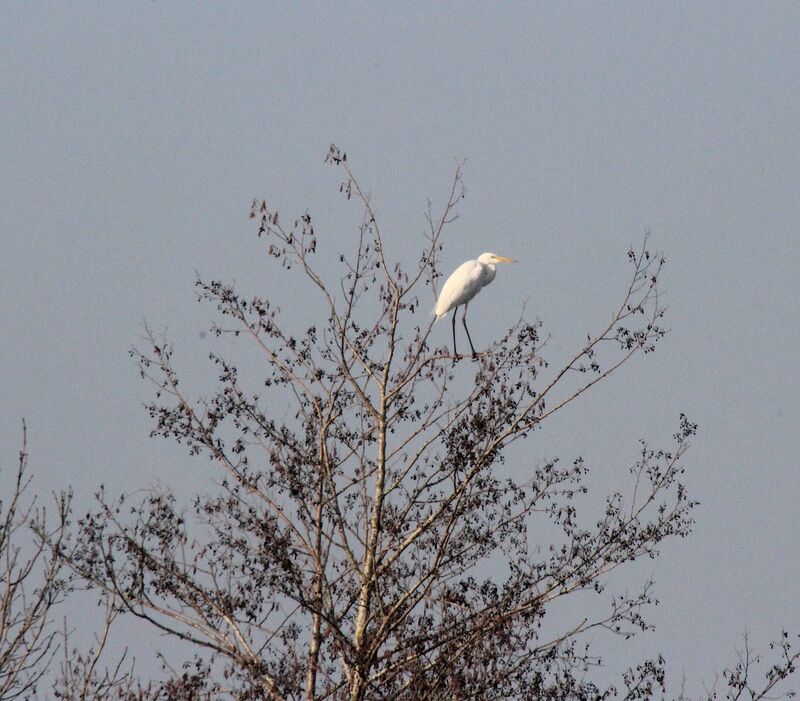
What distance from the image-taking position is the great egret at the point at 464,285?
14.6 metres

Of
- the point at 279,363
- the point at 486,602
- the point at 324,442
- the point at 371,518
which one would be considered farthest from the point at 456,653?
the point at 279,363

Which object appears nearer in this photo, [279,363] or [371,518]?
[371,518]

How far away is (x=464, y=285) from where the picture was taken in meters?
14.7

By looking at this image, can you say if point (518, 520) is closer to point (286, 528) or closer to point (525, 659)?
point (525, 659)

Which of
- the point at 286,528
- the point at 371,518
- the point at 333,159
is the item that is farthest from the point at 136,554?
the point at 333,159

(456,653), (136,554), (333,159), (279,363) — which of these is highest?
(333,159)

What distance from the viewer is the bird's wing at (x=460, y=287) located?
14.6m

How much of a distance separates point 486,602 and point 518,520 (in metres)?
0.72

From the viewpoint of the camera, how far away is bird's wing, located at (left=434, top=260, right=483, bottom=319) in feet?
47.9

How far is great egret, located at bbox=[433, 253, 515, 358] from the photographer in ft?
47.9

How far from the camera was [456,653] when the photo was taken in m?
9.46

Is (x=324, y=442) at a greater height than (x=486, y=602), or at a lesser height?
greater

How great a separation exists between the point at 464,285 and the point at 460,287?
6cm

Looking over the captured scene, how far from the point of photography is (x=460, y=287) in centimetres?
1471
